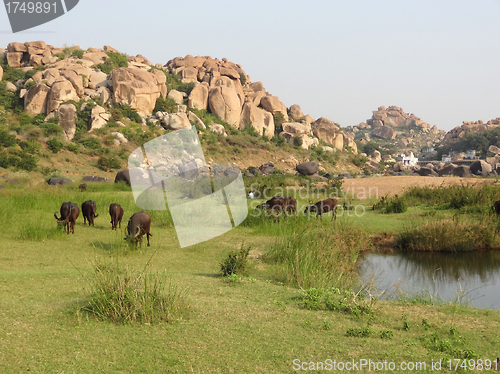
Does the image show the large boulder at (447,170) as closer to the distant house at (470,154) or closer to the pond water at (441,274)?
the distant house at (470,154)

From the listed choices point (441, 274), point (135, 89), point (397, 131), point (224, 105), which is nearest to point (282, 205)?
point (441, 274)

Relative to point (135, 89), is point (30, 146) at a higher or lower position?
lower

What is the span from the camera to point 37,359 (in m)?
3.36

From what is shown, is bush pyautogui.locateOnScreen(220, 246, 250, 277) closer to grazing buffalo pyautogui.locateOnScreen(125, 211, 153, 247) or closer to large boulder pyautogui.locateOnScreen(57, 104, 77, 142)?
grazing buffalo pyautogui.locateOnScreen(125, 211, 153, 247)

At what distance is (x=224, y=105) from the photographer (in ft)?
176

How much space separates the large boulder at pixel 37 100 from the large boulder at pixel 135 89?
6647 millimetres

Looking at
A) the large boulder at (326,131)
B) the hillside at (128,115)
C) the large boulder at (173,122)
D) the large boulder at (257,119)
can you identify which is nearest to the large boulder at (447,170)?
the hillside at (128,115)

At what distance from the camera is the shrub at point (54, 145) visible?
34594 millimetres

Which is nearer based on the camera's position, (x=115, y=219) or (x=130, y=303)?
(x=130, y=303)

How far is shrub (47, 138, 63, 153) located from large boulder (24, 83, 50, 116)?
6.39 metres

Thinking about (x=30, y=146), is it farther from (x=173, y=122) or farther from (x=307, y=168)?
(x=307, y=168)

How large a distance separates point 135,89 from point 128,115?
3.03 meters

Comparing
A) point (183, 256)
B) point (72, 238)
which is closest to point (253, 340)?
point (183, 256)

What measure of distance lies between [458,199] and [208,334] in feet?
42.0
